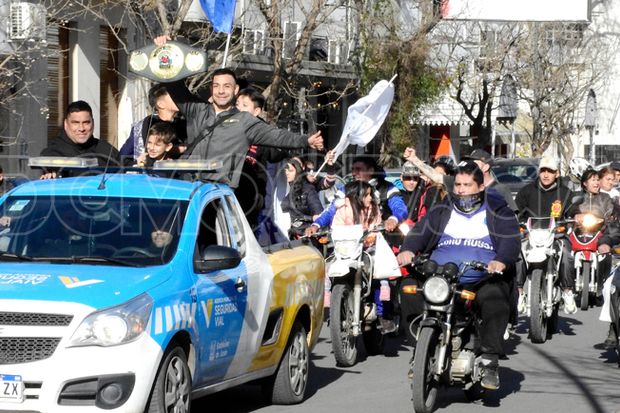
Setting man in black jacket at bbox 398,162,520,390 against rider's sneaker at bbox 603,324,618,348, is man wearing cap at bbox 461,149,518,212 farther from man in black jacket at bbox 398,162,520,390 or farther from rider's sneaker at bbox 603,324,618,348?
man in black jacket at bbox 398,162,520,390

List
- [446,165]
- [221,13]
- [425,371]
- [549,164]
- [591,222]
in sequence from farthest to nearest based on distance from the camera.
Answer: [591,222] → [549,164] → [446,165] → [221,13] → [425,371]

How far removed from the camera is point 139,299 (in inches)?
300

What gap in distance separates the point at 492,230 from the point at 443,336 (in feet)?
3.39

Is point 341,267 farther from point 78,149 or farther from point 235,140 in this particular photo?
point 78,149

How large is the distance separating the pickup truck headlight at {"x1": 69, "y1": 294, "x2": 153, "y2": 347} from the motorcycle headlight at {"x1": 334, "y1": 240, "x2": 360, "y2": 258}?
5.18m

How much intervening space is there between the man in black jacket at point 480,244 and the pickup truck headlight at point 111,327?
3.24 metres

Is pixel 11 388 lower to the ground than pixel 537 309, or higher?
higher

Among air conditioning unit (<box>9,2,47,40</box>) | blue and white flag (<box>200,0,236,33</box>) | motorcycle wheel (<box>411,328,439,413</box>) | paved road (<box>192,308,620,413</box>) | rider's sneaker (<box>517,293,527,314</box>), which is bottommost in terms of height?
paved road (<box>192,308,620,413</box>)

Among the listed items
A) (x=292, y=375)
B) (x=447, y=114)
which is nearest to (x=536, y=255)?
(x=292, y=375)

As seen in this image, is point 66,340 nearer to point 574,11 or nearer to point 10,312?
point 10,312

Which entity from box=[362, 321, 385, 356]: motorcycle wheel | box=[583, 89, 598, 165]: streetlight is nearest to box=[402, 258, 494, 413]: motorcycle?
box=[362, 321, 385, 356]: motorcycle wheel

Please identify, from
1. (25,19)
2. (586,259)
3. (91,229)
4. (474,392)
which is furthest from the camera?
(25,19)

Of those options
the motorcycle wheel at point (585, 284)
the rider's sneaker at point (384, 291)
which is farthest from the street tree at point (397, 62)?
the rider's sneaker at point (384, 291)

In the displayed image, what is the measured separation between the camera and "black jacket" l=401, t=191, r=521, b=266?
1015cm
